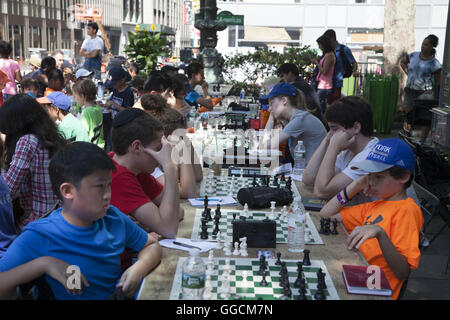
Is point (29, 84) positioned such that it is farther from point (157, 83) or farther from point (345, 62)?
point (345, 62)

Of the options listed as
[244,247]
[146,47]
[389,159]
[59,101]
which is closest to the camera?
[244,247]

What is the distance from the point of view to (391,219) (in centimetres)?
250

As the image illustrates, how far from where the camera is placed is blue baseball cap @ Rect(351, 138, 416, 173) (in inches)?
101

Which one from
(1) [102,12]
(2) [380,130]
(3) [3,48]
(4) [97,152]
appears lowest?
(2) [380,130]

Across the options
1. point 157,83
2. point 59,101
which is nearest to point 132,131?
point 59,101

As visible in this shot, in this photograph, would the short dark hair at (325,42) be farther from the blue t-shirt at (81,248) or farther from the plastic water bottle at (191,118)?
the blue t-shirt at (81,248)

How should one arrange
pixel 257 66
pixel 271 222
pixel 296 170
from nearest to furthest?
pixel 271 222, pixel 296 170, pixel 257 66

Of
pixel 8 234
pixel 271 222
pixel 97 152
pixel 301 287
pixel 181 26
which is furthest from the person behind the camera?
pixel 181 26

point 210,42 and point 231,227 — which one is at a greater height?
point 210,42

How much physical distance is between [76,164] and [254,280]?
0.93 meters
